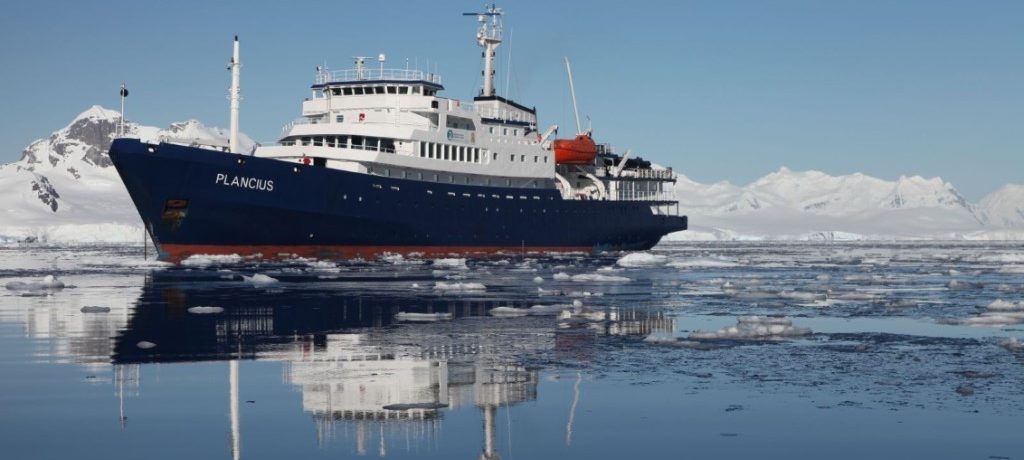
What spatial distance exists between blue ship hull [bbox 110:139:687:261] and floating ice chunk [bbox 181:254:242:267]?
0.46 m

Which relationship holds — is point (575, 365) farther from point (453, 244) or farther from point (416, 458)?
point (453, 244)

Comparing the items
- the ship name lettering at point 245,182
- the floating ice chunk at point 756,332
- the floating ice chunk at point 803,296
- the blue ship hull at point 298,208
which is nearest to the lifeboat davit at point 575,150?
the blue ship hull at point 298,208

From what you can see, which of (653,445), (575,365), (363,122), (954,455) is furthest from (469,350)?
(363,122)

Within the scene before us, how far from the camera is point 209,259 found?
128 ft

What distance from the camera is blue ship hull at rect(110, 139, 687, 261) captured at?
39219 millimetres

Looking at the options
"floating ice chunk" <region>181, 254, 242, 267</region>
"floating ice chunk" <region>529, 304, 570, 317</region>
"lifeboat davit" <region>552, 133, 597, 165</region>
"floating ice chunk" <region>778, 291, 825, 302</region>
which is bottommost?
"floating ice chunk" <region>529, 304, 570, 317</region>

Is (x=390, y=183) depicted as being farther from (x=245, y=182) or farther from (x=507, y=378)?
(x=507, y=378)

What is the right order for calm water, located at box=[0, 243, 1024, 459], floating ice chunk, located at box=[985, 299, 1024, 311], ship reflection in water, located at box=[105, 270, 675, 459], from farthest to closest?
1. floating ice chunk, located at box=[985, 299, 1024, 311]
2. ship reflection in water, located at box=[105, 270, 675, 459]
3. calm water, located at box=[0, 243, 1024, 459]

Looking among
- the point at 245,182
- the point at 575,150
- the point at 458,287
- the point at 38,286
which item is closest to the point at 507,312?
the point at 458,287

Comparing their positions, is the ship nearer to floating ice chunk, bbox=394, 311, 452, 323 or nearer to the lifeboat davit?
the lifeboat davit

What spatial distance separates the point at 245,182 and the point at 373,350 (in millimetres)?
28266

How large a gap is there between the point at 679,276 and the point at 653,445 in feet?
84.8

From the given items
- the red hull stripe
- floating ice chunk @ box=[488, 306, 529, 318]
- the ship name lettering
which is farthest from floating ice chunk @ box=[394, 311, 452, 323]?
the red hull stripe

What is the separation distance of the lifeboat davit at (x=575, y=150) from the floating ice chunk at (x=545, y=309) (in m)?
38.9
